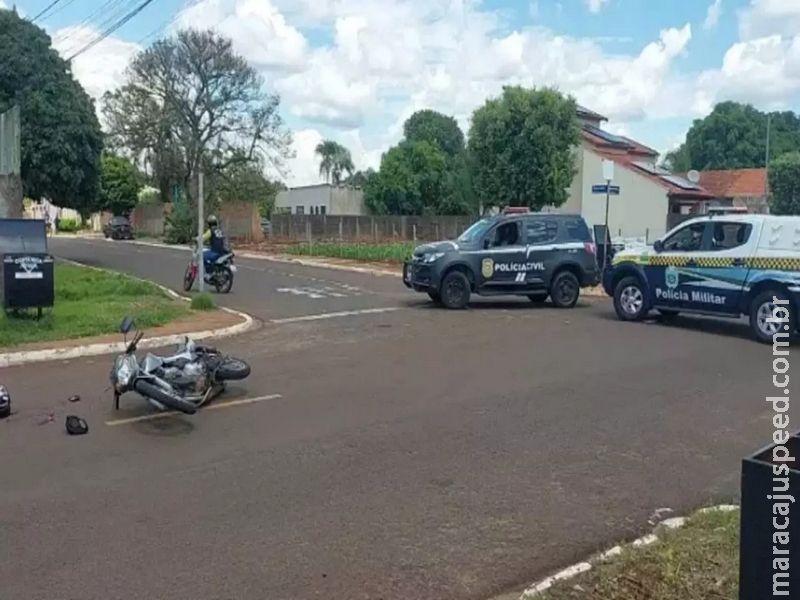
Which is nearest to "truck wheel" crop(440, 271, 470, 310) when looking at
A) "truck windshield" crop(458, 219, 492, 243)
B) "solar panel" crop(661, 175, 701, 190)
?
"truck windshield" crop(458, 219, 492, 243)

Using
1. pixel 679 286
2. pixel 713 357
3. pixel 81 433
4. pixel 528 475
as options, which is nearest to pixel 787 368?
pixel 713 357

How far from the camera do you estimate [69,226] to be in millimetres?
77062

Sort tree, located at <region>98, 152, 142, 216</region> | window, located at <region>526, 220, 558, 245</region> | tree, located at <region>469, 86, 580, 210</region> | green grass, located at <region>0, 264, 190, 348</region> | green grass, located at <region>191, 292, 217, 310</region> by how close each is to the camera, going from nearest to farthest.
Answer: green grass, located at <region>0, 264, 190, 348</region>
green grass, located at <region>191, 292, 217, 310</region>
window, located at <region>526, 220, 558, 245</region>
tree, located at <region>469, 86, 580, 210</region>
tree, located at <region>98, 152, 142, 216</region>

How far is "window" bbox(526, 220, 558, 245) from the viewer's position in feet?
59.5

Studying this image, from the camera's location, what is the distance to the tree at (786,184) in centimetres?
4738

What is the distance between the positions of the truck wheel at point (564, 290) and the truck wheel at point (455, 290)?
2.00m

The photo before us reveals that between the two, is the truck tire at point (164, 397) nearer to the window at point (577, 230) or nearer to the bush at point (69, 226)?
the window at point (577, 230)

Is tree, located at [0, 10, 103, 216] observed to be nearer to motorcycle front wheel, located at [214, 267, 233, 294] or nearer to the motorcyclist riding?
the motorcyclist riding

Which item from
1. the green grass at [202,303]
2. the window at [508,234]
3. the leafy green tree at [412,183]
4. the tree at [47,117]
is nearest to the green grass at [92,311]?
the green grass at [202,303]

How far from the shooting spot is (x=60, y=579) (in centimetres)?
452

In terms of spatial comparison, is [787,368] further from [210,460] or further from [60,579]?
[60,579]

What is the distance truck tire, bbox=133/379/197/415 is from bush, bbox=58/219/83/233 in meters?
73.5

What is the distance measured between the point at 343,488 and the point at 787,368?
295 inches

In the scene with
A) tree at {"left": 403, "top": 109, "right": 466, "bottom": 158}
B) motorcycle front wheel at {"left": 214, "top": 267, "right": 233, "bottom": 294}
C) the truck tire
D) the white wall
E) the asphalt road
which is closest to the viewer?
the asphalt road
